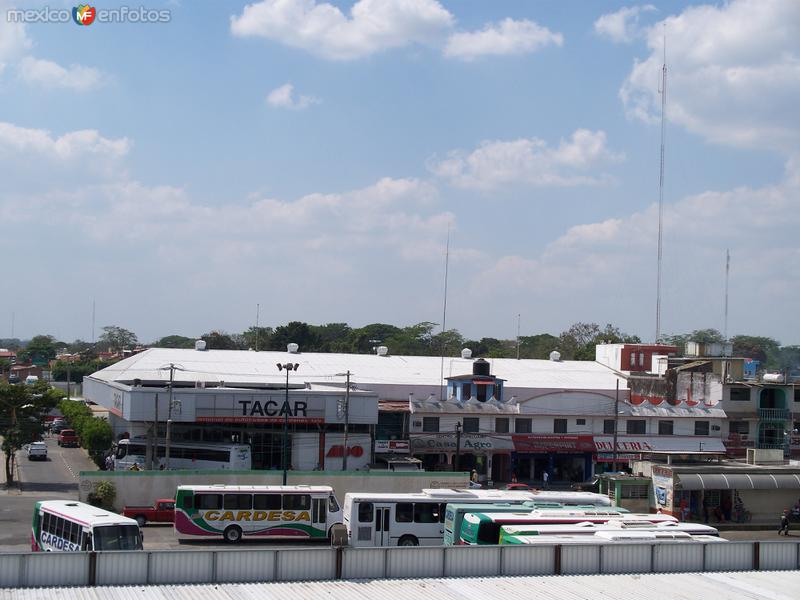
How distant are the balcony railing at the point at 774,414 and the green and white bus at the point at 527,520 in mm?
33605

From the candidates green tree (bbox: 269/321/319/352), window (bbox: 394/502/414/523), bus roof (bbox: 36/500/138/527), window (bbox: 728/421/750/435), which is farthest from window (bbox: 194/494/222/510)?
green tree (bbox: 269/321/319/352)

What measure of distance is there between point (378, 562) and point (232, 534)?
14.7 metres

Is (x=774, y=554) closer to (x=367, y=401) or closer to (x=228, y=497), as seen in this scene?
(x=228, y=497)

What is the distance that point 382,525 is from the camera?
112 ft

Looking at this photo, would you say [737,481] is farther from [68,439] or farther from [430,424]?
[68,439]

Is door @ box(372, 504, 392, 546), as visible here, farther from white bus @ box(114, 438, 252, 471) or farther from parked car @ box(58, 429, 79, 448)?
parked car @ box(58, 429, 79, 448)

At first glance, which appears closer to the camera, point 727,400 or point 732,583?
point 732,583

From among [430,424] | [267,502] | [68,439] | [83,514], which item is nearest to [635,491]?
[430,424]

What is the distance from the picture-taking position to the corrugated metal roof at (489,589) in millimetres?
19359

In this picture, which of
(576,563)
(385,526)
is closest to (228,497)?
(385,526)

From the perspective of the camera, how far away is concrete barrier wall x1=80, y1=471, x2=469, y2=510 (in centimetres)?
4028

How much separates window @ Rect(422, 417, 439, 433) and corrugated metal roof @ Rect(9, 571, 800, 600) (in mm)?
34390

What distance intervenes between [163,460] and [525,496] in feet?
76.6

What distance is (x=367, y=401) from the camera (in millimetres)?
53156
